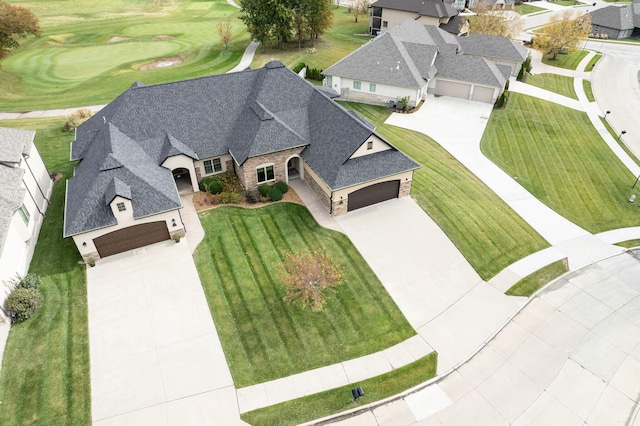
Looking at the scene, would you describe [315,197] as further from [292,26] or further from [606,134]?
[292,26]

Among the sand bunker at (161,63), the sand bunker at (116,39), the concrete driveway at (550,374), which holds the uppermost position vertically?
the sand bunker at (116,39)

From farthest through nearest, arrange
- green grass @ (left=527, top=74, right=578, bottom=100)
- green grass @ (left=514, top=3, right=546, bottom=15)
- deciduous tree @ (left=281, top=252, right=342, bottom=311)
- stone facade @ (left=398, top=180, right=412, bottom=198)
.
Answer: green grass @ (left=514, top=3, right=546, bottom=15) → green grass @ (left=527, top=74, right=578, bottom=100) → stone facade @ (left=398, top=180, right=412, bottom=198) → deciduous tree @ (left=281, top=252, right=342, bottom=311)


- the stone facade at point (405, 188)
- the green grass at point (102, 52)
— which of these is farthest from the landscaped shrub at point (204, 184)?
the green grass at point (102, 52)

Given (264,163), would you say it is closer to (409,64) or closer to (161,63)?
(409,64)

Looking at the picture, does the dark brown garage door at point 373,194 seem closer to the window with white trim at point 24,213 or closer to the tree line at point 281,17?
the window with white trim at point 24,213

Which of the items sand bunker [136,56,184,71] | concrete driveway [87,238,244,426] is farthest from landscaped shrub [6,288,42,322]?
sand bunker [136,56,184,71]

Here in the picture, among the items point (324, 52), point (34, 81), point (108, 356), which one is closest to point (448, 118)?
point (324, 52)

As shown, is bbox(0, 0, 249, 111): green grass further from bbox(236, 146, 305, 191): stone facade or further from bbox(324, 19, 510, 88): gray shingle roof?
bbox(236, 146, 305, 191): stone facade
